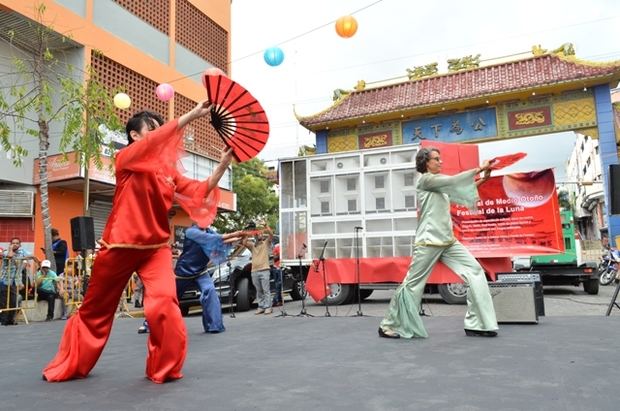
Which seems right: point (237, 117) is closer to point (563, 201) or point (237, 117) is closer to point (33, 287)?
point (33, 287)

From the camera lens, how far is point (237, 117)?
Answer: 294cm

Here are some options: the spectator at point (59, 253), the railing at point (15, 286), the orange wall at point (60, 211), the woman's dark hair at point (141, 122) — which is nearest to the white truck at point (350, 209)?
the spectator at point (59, 253)

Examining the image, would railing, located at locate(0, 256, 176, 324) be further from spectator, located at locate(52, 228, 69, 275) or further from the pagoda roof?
the pagoda roof

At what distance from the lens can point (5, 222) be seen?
12.8 meters

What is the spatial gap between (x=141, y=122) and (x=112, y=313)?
1.24 metres

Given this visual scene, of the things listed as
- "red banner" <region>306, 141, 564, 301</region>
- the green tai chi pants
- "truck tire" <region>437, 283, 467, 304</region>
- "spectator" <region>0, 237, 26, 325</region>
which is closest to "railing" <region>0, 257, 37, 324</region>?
"spectator" <region>0, 237, 26, 325</region>

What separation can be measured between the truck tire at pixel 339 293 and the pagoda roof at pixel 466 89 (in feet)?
28.6

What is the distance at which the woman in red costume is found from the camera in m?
2.90

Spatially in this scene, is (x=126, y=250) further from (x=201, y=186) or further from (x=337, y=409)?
(x=337, y=409)

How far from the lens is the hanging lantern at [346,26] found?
7.65 metres

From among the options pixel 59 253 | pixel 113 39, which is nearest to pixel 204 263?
pixel 59 253

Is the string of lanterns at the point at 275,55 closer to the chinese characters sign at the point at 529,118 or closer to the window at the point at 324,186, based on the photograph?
the window at the point at 324,186

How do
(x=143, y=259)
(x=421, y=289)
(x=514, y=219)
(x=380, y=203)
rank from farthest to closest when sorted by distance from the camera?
1. (x=380, y=203)
2. (x=514, y=219)
3. (x=421, y=289)
4. (x=143, y=259)

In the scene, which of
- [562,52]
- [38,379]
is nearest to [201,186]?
[38,379]
